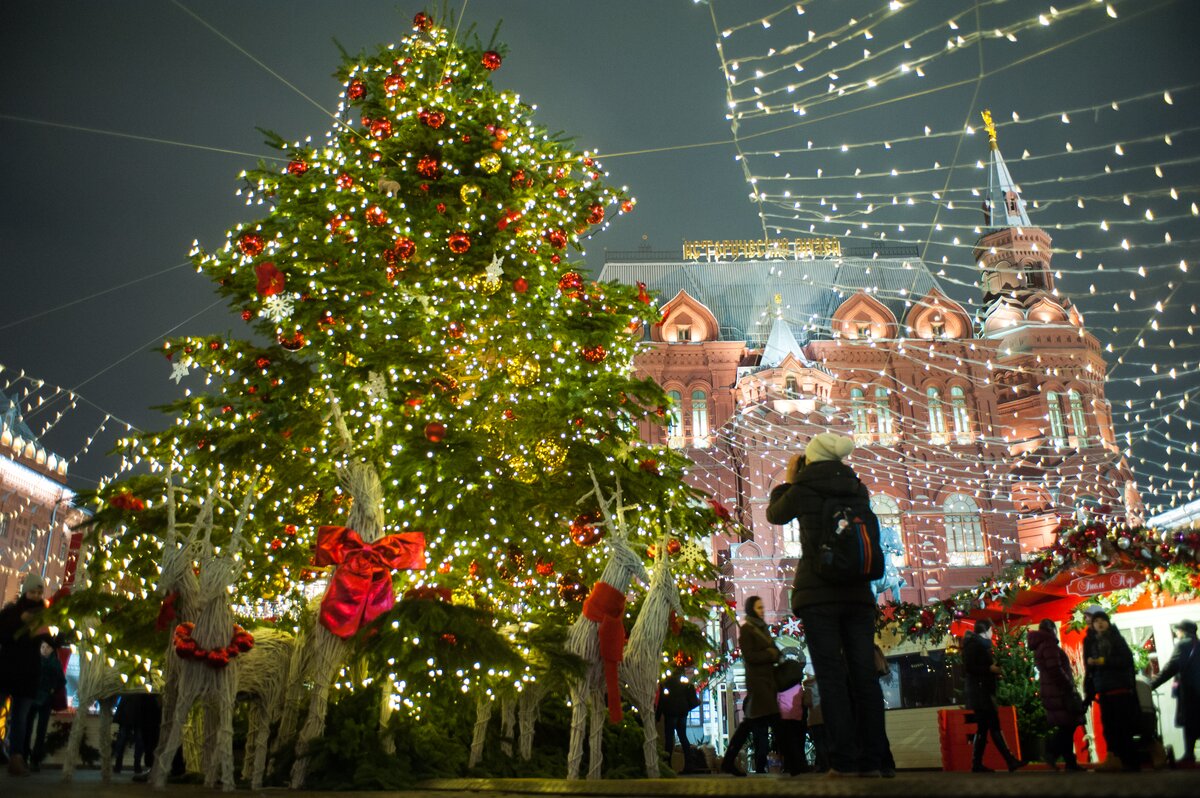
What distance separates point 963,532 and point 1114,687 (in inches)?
1191

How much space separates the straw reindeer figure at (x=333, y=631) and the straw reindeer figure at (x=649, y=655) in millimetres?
1932

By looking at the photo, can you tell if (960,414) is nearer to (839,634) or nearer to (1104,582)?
(1104,582)

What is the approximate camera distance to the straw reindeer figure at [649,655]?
7.49 metres

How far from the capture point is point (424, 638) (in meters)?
7.28

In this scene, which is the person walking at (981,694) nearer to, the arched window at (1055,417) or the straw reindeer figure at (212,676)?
the straw reindeer figure at (212,676)

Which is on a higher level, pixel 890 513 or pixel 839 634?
pixel 890 513

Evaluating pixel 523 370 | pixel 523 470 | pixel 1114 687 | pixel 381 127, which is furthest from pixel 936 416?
pixel 1114 687

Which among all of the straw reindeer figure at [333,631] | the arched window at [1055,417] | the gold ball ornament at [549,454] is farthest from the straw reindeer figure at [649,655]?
the arched window at [1055,417]

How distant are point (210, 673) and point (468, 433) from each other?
310 centimetres

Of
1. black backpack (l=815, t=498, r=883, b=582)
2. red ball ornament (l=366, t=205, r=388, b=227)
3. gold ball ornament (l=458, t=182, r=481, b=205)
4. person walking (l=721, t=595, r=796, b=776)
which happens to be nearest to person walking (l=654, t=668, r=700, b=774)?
person walking (l=721, t=595, r=796, b=776)

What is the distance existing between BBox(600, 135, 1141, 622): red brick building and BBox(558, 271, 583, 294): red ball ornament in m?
22.1

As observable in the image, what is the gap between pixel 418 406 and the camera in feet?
31.3

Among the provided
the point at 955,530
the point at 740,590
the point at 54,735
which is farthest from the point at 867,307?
the point at 54,735

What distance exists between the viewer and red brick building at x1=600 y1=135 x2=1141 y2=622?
35125mm
